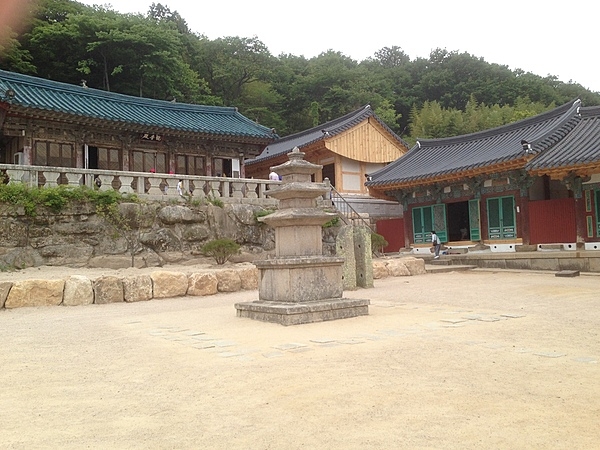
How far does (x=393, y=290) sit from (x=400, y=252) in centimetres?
1139

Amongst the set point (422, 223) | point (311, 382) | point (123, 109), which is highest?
point (123, 109)

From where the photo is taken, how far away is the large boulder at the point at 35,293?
39.0 feet

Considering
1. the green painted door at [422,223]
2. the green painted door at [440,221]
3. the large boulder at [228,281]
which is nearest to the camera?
the large boulder at [228,281]

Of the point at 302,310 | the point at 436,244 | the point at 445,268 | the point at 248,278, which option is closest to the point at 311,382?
the point at 302,310

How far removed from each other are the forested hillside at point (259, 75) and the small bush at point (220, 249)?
15.7 metres

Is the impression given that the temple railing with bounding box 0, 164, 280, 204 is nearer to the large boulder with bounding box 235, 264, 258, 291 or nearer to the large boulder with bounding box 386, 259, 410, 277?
the large boulder with bounding box 235, 264, 258, 291

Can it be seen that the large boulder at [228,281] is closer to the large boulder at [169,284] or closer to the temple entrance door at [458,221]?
the large boulder at [169,284]

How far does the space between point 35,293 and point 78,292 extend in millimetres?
914

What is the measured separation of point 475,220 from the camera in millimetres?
22750

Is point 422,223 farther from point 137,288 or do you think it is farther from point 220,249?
point 137,288

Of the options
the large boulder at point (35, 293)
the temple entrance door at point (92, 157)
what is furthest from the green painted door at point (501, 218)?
the temple entrance door at point (92, 157)

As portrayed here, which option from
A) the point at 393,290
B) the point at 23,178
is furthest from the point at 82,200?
the point at 393,290

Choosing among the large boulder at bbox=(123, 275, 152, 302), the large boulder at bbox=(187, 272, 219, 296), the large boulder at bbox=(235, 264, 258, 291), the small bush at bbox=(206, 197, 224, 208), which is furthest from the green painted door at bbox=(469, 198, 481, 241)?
the large boulder at bbox=(123, 275, 152, 302)

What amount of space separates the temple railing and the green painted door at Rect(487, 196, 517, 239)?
912cm
